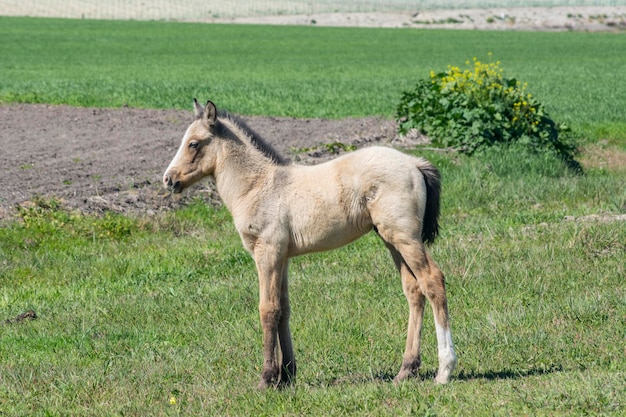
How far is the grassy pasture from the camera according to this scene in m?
30.0

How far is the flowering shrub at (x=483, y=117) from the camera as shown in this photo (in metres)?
19.9

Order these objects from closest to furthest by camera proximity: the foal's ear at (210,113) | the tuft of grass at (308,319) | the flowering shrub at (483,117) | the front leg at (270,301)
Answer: the tuft of grass at (308,319), the front leg at (270,301), the foal's ear at (210,113), the flowering shrub at (483,117)

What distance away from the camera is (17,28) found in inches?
2899

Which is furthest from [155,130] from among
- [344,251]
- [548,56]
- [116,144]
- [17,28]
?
[17,28]

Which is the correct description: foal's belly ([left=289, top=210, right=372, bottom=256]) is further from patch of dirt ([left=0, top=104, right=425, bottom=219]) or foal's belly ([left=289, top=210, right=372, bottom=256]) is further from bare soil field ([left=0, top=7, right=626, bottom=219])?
bare soil field ([left=0, top=7, right=626, bottom=219])

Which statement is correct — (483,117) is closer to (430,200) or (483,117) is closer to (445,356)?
(430,200)

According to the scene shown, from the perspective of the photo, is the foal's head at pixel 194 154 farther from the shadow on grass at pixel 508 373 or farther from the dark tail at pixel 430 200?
the shadow on grass at pixel 508 373

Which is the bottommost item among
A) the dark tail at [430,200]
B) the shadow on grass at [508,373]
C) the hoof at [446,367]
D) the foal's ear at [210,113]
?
the shadow on grass at [508,373]

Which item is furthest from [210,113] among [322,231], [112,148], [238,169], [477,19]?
[477,19]

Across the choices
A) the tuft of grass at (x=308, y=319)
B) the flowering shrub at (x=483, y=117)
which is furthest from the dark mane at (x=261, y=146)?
the flowering shrub at (x=483, y=117)

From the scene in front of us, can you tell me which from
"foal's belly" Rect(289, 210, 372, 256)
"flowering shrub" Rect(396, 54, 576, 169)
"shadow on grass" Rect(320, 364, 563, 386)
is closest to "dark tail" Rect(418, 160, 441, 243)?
"foal's belly" Rect(289, 210, 372, 256)

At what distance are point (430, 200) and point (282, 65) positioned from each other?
42830 millimetres

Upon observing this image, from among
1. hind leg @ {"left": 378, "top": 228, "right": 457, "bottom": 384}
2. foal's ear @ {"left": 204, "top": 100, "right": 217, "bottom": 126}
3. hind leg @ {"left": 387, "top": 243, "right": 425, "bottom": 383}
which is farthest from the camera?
foal's ear @ {"left": 204, "top": 100, "right": 217, "bottom": 126}

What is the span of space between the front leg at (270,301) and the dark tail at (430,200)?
112 cm
